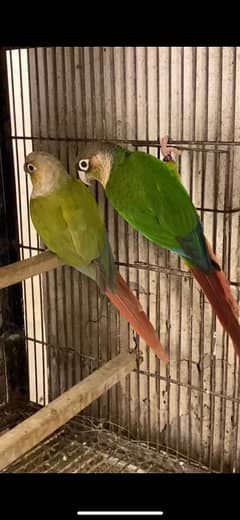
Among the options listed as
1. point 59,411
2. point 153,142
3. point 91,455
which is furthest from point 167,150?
point 91,455

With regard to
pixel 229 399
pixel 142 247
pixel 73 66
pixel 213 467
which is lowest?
pixel 213 467

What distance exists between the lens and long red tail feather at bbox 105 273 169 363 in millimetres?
879

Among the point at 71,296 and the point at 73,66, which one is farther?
the point at 71,296

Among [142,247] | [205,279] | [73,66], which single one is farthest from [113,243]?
[73,66]

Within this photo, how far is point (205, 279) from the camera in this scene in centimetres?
80

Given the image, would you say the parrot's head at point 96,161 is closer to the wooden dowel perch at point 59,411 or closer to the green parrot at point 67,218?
the green parrot at point 67,218

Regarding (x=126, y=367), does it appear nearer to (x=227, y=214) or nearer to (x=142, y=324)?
(x=142, y=324)

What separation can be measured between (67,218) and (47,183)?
58mm

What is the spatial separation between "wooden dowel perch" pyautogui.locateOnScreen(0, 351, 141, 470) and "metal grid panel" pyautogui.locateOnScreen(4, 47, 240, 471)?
0.21ft

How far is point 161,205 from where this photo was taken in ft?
2.55

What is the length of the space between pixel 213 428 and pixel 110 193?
423mm

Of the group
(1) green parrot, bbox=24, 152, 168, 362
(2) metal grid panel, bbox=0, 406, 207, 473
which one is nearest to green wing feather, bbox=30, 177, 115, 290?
(1) green parrot, bbox=24, 152, 168, 362

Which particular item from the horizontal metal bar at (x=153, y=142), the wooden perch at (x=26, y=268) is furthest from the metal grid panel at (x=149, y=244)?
the wooden perch at (x=26, y=268)

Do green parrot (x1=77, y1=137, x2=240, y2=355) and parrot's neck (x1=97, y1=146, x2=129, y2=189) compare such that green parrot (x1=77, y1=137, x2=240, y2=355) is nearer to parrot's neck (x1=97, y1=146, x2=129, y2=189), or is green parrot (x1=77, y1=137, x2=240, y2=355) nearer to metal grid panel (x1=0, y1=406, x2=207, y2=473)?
parrot's neck (x1=97, y1=146, x2=129, y2=189)
